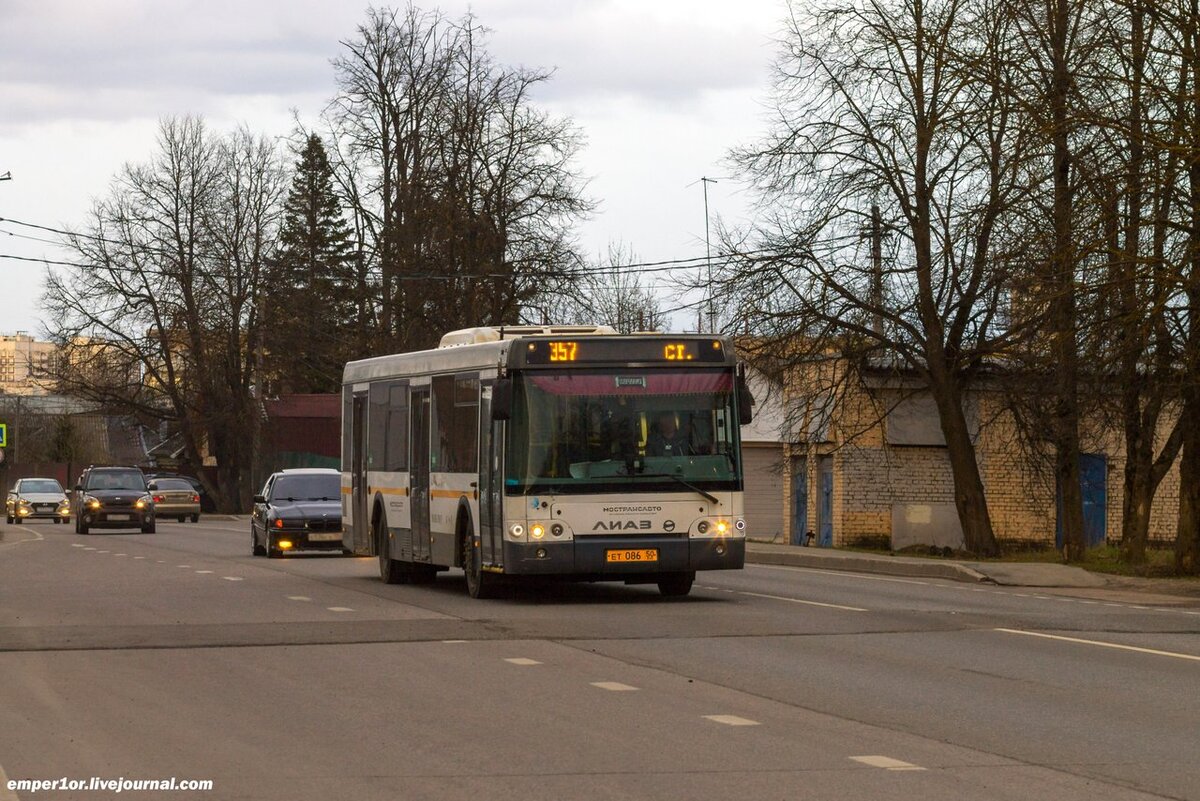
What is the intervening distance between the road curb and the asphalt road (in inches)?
240

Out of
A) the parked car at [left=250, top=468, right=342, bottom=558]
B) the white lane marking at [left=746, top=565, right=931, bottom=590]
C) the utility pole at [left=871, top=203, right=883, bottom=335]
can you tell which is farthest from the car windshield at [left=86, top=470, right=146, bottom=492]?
the utility pole at [left=871, top=203, right=883, bottom=335]

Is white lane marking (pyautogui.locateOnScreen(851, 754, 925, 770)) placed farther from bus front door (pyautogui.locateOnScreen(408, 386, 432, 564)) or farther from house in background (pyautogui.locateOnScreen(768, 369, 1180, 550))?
house in background (pyautogui.locateOnScreen(768, 369, 1180, 550))

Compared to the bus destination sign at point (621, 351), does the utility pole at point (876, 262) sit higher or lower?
higher

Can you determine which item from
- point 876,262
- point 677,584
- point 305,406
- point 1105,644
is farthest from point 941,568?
point 305,406

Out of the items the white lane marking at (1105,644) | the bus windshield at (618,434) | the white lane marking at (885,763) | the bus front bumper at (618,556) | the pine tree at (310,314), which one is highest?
the pine tree at (310,314)

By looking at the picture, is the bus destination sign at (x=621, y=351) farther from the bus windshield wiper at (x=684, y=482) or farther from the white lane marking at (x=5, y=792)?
the white lane marking at (x=5, y=792)

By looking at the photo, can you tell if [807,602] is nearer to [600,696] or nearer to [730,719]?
[600,696]

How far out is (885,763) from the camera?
897 cm

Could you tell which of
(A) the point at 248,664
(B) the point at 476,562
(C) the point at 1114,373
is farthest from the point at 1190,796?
→ (C) the point at 1114,373

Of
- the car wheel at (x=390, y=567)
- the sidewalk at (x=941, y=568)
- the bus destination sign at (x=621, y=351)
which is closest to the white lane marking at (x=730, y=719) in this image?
the bus destination sign at (x=621, y=351)

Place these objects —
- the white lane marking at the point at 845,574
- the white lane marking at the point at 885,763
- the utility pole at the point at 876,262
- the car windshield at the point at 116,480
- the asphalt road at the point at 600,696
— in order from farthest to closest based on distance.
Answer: the car windshield at the point at 116,480 < the utility pole at the point at 876,262 < the white lane marking at the point at 845,574 < the white lane marking at the point at 885,763 < the asphalt road at the point at 600,696

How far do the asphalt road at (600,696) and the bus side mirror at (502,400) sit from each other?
2.04m

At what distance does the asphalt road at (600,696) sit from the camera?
859 cm

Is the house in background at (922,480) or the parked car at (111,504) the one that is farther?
the parked car at (111,504)
